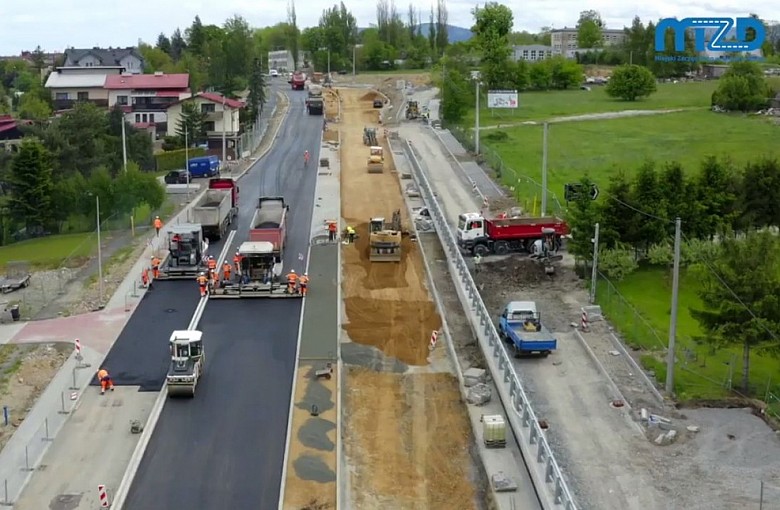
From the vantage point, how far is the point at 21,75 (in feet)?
494

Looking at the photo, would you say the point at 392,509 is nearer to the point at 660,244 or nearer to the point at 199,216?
the point at 660,244

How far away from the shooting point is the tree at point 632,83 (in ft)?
404

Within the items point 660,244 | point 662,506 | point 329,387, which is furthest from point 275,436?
point 660,244

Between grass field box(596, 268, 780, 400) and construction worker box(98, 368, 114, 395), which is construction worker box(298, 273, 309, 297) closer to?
construction worker box(98, 368, 114, 395)

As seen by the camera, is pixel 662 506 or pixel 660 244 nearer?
pixel 662 506

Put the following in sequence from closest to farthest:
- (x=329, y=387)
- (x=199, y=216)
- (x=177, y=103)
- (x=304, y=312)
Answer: (x=329, y=387), (x=304, y=312), (x=199, y=216), (x=177, y=103)

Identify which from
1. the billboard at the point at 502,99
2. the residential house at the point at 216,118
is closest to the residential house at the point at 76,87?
the residential house at the point at 216,118

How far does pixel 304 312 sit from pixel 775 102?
94.8 metres

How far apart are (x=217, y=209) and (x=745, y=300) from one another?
93.1 ft

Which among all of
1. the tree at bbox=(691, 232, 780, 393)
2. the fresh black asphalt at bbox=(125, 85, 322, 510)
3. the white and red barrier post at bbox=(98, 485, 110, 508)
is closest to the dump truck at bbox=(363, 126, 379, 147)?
the fresh black asphalt at bbox=(125, 85, 322, 510)

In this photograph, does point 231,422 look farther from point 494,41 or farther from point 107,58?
point 107,58

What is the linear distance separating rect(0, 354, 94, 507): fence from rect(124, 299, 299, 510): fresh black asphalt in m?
3.16

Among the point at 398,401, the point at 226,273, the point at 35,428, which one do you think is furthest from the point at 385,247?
the point at 35,428

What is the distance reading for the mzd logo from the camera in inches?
4296
